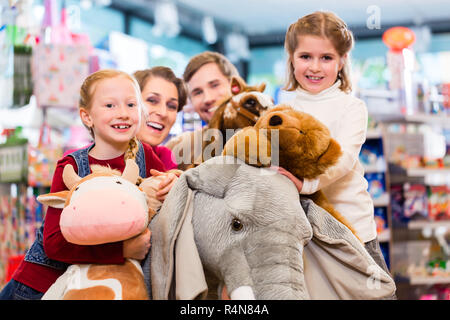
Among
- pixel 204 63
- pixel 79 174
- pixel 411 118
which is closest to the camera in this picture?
pixel 79 174

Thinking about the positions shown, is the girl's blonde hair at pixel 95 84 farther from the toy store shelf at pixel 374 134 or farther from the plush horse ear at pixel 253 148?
the toy store shelf at pixel 374 134

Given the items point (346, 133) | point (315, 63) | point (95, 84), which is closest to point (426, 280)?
point (346, 133)

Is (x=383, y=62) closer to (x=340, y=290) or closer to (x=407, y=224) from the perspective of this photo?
(x=407, y=224)

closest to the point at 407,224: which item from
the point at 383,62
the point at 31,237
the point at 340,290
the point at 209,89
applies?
the point at 383,62

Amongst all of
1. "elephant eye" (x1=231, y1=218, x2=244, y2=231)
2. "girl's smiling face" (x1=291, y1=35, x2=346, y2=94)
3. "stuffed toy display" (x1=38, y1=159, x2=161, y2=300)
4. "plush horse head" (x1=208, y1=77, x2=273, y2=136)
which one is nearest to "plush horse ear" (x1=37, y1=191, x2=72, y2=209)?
"stuffed toy display" (x1=38, y1=159, x2=161, y2=300)

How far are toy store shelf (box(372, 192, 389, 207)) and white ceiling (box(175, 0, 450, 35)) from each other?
3.60 feet

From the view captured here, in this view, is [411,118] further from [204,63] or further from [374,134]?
[204,63]

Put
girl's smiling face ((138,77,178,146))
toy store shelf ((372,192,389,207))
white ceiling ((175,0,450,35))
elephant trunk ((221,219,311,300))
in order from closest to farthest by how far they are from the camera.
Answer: elephant trunk ((221,219,311,300)) < white ceiling ((175,0,450,35)) < girl's smiling face ((138,77,178,146)) < toy store shelf ((372,192,389,207))

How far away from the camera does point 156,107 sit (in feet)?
4.55

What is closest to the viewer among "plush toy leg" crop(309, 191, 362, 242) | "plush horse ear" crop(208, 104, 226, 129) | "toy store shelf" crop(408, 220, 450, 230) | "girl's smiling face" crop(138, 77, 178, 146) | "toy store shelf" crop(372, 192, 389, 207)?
"plush toy leg" crop(309, 191, 362, 242)

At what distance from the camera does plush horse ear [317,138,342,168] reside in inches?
33.4

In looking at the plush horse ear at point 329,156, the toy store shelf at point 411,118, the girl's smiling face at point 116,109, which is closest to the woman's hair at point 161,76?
the girl's smiling face at point 116,109

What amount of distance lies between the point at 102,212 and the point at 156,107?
67cm

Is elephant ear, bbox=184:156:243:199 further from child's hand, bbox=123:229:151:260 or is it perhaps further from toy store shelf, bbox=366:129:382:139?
toy store shelf, bbox=366:129:382:139
